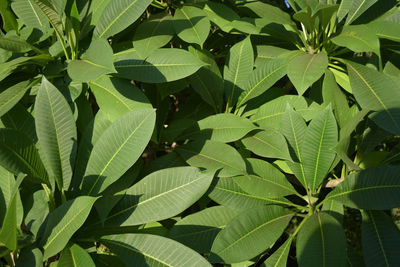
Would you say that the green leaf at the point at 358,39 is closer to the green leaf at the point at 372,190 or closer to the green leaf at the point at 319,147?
the green leaf at the point at 319,147

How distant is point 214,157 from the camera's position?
116 centimetres

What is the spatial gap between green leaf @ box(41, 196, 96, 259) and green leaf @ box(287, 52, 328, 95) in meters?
0.56

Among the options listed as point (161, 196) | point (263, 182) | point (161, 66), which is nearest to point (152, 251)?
point (161, 196)

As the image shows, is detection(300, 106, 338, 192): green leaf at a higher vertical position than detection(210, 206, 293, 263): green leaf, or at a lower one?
higher

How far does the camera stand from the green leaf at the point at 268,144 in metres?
1.15

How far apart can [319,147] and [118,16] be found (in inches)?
23.7

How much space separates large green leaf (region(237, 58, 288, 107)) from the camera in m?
1.27

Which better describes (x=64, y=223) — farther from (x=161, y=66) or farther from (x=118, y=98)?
(x=161, y=66)

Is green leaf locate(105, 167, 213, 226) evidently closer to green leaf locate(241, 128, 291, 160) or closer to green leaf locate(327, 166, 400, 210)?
green leaf locate(241, 128, 291, 160)

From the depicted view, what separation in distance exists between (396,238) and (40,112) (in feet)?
2.89

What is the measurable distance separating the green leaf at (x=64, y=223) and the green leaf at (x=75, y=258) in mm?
32

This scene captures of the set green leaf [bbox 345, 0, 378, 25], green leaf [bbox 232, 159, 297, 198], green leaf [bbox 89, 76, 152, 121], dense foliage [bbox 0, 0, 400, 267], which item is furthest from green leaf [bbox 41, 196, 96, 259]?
green leaf [bbox 345, 0, 378, 25]

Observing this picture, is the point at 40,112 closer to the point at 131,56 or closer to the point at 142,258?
the point at 131,56

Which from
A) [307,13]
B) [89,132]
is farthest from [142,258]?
[307,13]
